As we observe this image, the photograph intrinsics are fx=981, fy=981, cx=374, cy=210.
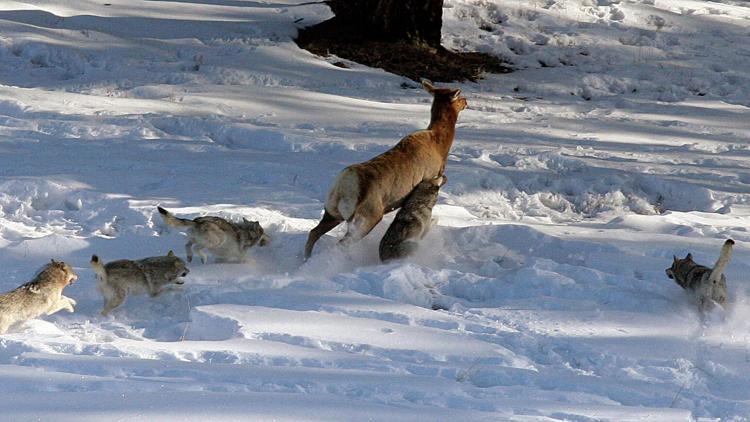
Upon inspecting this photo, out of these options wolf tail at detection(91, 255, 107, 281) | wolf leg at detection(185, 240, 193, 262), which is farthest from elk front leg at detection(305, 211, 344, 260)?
wolf tail at detection(91, 255, 107, 281)

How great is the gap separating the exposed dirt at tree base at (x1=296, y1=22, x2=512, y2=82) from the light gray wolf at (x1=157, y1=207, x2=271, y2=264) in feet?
29.3

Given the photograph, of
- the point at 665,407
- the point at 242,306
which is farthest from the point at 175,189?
the point at 665,407

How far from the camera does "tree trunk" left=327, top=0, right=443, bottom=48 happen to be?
59.9ft

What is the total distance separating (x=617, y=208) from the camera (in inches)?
450

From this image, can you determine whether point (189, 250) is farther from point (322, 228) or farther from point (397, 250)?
point (397, 250)

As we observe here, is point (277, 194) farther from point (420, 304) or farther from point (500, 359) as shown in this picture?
point (500, 359)

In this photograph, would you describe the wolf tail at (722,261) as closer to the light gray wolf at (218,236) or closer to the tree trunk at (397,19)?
the light gray wolf at (218,236)

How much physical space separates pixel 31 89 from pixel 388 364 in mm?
9851

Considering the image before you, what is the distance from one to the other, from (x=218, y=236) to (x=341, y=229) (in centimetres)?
181

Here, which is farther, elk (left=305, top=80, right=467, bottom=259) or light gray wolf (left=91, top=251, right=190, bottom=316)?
elk (left=305, top=80, right=467, bottom=259)

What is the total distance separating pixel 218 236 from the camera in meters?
8.51

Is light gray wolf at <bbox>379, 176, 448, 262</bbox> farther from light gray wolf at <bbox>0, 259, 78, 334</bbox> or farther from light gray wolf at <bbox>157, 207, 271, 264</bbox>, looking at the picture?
light gray wolf at <bbox>0, 259, 78, 334</bbox>

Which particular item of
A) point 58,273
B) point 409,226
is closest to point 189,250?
point 58,273

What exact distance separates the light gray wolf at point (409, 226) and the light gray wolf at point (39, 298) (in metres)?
2.81
